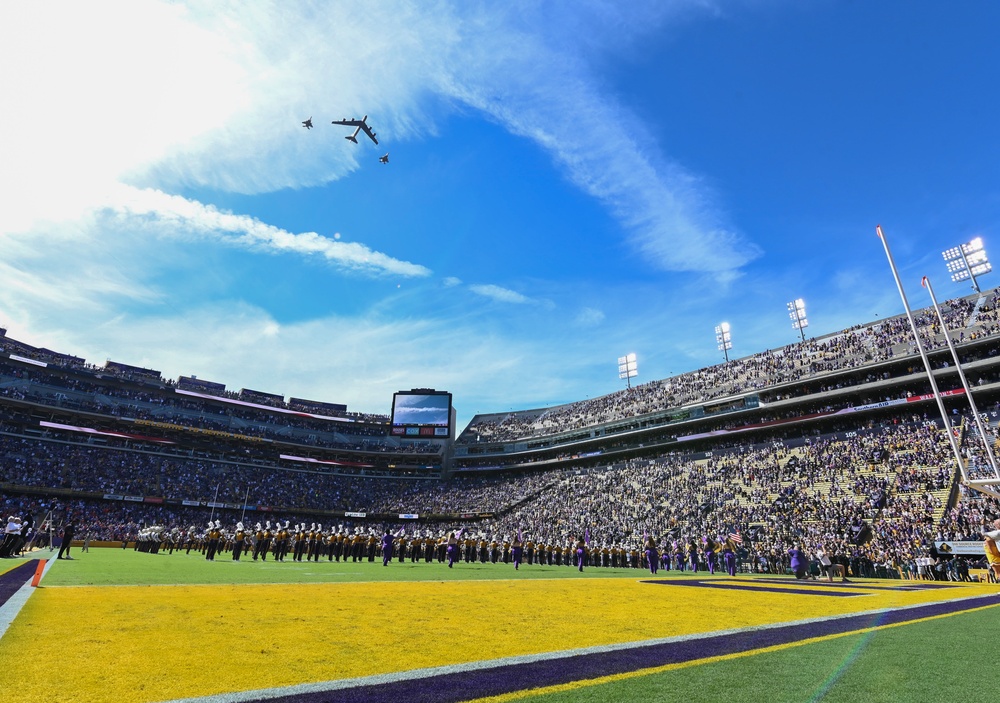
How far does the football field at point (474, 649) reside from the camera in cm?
334

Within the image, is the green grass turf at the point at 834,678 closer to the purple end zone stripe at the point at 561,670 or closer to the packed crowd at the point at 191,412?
the purple end zone stripe at the point at 561,670

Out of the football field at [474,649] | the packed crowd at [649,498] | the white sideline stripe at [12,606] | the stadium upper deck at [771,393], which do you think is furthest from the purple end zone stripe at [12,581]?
the stadium upper deck at [771,393]

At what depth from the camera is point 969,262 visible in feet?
148

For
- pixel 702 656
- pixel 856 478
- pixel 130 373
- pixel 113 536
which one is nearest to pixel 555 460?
pixel 856 478

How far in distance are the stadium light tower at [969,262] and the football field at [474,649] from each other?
51.9 metres

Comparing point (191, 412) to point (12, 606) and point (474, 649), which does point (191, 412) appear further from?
point (474, 649)

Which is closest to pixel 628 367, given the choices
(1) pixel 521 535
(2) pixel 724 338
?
(2) pixel 724 338

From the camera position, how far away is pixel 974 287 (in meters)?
44.5

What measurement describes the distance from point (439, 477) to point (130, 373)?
39939mm

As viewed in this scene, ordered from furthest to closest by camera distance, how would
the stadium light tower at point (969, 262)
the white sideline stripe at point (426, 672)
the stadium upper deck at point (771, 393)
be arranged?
1. the stadium light tower at point (969, 262)
2. the stadium upper deck at point (771, 393)
3. the white sideline stripe at point (426, 672)

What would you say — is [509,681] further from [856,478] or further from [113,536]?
[113,536]

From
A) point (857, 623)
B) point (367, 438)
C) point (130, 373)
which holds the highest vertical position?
point (130, 373)

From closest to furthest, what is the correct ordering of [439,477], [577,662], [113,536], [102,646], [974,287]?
[577,662]
[102,646]
[113,536]
[974,287]
[439,477]

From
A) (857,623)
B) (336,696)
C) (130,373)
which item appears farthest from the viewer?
(130,373)
